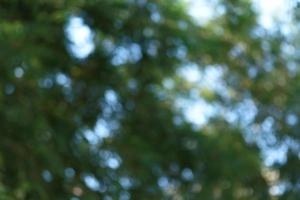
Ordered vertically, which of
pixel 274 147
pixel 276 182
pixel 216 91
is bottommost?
pixel 276 182

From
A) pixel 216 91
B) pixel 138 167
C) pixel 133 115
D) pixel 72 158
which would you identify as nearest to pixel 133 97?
pixel 133 115

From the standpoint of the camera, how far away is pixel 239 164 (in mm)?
6402

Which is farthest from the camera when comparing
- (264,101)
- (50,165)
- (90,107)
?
(264,101)

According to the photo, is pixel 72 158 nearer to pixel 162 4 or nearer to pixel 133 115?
pixel 133 115

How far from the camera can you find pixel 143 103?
20.6ft

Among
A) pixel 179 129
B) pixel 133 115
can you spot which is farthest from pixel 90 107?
pixel 179 129

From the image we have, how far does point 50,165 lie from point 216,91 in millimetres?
2963

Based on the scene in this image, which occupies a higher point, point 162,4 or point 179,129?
point 162,4

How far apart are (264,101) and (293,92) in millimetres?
759

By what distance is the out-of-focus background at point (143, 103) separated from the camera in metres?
5.13

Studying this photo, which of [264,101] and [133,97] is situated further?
[264,101]

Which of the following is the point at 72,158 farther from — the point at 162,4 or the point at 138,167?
the point at 162,4

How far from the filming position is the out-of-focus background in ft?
16.8

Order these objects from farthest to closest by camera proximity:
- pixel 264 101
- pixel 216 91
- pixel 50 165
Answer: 1. pixel 216 91
2. pixel 264 101
3. pixel 50 165
